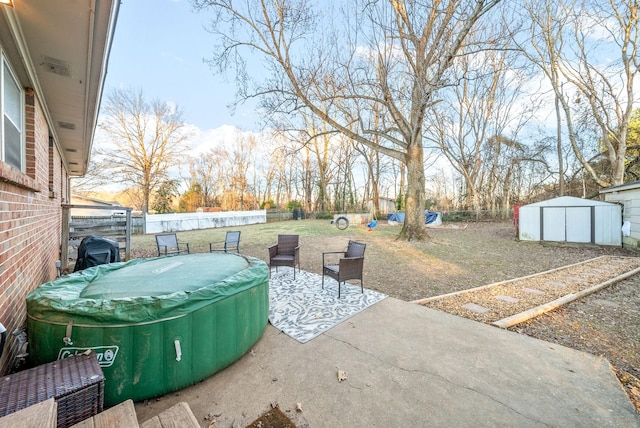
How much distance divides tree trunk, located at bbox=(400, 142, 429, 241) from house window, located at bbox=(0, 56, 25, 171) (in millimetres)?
9851

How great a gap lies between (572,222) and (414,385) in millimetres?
11631

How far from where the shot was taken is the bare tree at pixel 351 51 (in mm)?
8070

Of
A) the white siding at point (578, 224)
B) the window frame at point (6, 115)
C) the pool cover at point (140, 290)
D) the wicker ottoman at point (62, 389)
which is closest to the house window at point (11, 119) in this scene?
the window frame at point (6, 115)

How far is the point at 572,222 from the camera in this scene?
9648mm

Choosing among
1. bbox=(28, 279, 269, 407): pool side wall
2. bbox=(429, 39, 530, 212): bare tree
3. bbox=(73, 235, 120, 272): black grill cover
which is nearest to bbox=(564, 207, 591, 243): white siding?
bbox=(429, 39, 530, 212): bare tree

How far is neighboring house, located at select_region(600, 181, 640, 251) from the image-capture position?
8109 millimetres

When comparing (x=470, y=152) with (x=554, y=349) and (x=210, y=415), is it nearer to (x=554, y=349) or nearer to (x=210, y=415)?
(x=554, y=349)

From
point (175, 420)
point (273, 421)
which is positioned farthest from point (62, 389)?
point (273, 421)

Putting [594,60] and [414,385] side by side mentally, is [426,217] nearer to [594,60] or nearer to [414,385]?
[594,60]

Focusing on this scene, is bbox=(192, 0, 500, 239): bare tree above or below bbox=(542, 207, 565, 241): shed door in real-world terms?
above

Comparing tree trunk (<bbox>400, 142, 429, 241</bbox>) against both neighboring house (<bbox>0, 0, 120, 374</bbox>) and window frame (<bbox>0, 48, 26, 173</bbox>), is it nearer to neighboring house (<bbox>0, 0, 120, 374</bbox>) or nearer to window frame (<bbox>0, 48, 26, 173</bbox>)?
neighboring house (<bbox>0, 0, 120, 374</bbox>)

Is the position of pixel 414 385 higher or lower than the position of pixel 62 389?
lower

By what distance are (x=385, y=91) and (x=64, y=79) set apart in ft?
27.1

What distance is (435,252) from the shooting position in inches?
329
